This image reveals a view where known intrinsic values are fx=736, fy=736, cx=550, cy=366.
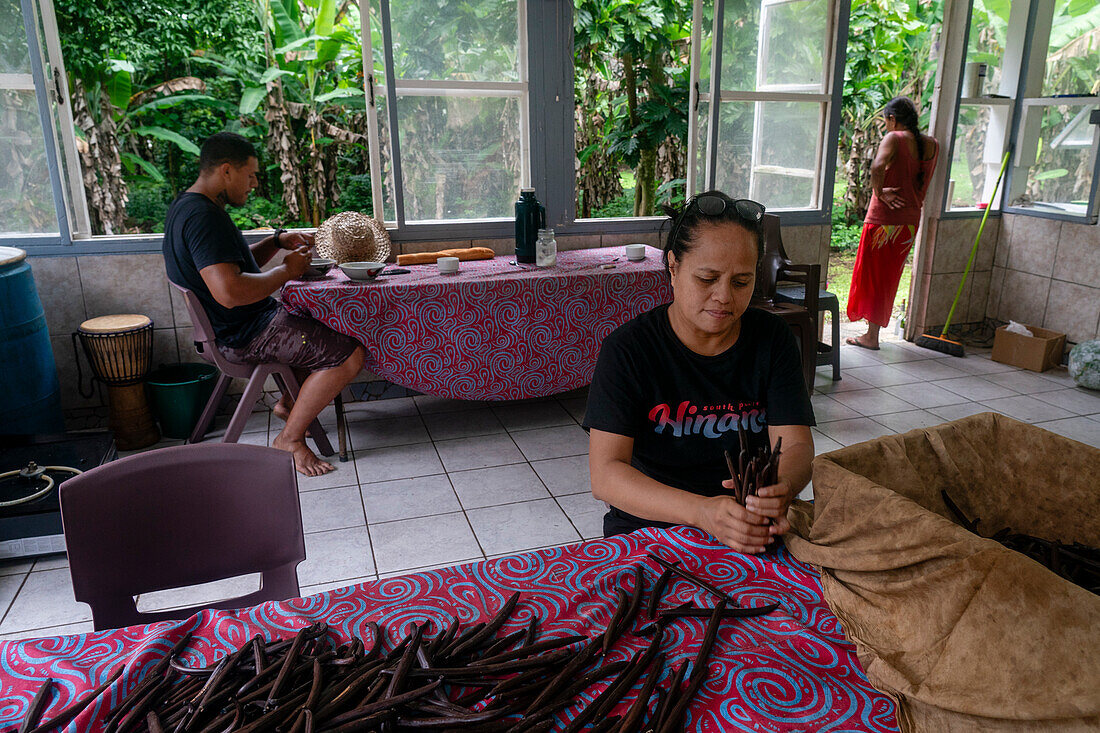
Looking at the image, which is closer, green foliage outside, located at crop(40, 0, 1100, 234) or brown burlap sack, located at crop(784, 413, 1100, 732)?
brown burlap sack, located at crop(784, 413, 1100, 732)

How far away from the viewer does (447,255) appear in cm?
399

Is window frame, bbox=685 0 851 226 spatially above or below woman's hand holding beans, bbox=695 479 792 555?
above

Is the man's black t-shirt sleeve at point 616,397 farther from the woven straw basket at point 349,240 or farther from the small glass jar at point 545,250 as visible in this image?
the woven straw basket at point 349,240

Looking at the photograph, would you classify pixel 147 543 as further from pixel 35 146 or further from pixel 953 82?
pixel 953 82

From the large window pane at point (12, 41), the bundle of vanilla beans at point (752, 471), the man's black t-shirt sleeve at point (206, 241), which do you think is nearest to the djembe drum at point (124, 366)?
the man's black t-shirt sleeve at point (206, 241)

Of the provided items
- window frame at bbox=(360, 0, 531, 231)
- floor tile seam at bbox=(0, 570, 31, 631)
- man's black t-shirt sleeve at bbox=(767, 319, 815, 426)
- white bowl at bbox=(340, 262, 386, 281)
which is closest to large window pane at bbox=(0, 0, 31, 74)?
window frame at bbox=(360, 0, 531, 231)

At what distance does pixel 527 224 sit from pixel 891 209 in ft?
8.33

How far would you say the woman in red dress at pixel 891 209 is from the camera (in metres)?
4.70

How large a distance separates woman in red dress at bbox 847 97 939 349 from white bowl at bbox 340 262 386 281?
323cm

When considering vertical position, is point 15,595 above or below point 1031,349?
below

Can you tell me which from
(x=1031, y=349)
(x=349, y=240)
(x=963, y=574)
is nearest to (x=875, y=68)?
(x=1031, y=349)

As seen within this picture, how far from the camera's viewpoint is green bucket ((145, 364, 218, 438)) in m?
3.67

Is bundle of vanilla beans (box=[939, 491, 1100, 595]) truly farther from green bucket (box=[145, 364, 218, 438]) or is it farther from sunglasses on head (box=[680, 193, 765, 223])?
green bucket (box=[145, 364, 218, 438])

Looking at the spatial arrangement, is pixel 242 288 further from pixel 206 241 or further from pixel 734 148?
pixel 734 148
